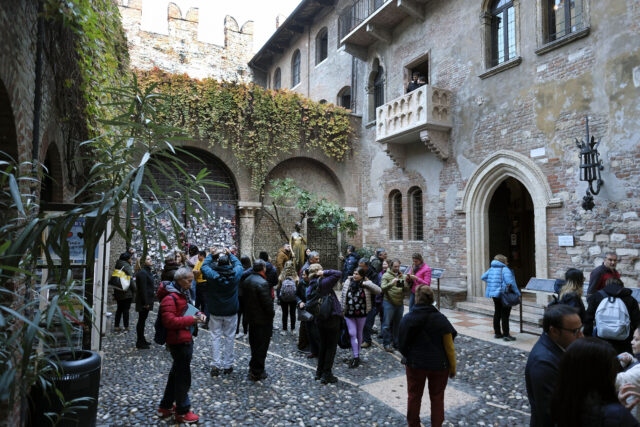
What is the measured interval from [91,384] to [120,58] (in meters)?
7.32

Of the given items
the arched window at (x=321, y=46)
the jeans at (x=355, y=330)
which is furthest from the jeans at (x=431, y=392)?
the arched window at (x=321, y=46)

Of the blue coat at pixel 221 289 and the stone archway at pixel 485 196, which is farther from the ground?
the stone archway at pixel 485 196

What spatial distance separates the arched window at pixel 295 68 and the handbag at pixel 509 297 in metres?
16.0

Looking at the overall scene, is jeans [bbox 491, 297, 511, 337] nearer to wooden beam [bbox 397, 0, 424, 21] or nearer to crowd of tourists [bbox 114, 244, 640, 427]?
crowd of tourists [bbox 114, 244, 640, 427]

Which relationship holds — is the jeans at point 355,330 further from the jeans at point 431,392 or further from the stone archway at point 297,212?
the stone archway at point 297,212

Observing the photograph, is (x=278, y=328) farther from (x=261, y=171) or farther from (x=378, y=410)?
(x=261, y=171)

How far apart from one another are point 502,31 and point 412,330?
972 centimetres

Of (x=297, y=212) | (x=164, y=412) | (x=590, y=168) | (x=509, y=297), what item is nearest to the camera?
(x=164, y=412)

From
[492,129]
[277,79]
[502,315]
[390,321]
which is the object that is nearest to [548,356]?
[390,321]

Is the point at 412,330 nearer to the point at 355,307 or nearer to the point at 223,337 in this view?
the point at 355,307

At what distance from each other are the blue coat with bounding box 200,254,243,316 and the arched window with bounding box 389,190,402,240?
9.24m

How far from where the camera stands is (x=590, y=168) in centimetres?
821

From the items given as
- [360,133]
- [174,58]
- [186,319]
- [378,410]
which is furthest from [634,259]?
[174,58]

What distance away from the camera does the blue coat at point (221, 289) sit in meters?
5.55
